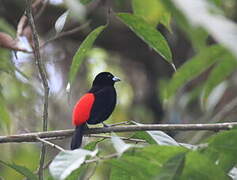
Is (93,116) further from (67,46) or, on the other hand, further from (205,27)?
(67,46)

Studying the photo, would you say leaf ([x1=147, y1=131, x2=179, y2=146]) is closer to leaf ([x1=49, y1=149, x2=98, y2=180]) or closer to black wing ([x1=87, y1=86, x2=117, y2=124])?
leaf ([x1=49, y1=149, x2=98, y2=180])

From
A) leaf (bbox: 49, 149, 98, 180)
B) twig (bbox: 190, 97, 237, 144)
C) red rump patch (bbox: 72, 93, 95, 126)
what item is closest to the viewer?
leaf (bbox: 49, 149, 98, 180)

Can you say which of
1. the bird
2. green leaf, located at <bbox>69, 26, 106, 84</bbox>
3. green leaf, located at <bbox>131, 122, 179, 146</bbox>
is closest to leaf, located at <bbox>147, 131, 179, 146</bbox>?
green leaf, located at <bbox>131, 122, 179, 146</bbox>

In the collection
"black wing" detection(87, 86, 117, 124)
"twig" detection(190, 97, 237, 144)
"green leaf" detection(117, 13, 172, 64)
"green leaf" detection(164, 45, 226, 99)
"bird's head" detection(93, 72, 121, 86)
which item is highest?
"green leaf" detection(117, 13, 172, 64)

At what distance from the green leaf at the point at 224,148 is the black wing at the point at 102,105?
1.44 m

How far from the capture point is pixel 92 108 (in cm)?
300

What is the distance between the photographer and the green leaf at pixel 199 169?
1.34m

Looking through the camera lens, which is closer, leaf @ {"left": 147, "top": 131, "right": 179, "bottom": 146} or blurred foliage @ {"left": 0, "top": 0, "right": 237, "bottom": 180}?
blurred foliage @ {"left": 0, "top": 0, "right": 237, "bottom": 180}

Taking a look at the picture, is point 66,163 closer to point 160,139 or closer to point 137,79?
point 160,139

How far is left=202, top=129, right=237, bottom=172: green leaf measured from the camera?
59.1 inches

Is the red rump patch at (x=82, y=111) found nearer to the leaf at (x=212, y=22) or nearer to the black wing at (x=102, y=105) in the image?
the black wing at (x=102, y=105)

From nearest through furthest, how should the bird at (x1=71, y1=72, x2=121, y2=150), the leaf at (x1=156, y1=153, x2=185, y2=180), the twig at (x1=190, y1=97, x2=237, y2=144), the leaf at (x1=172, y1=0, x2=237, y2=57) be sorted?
the leaf at (x1=172, y1=0, x2=237, y2=57)
the leaf at (x1=156, y1=153, x2=185, y2=180)
the bird at (x1=71, y1=72, x2=121, y2=150)
the twig at (x1=190, y1=97, x2=237, y2=144)

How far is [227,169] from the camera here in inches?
61.4

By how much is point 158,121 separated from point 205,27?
578 cm
